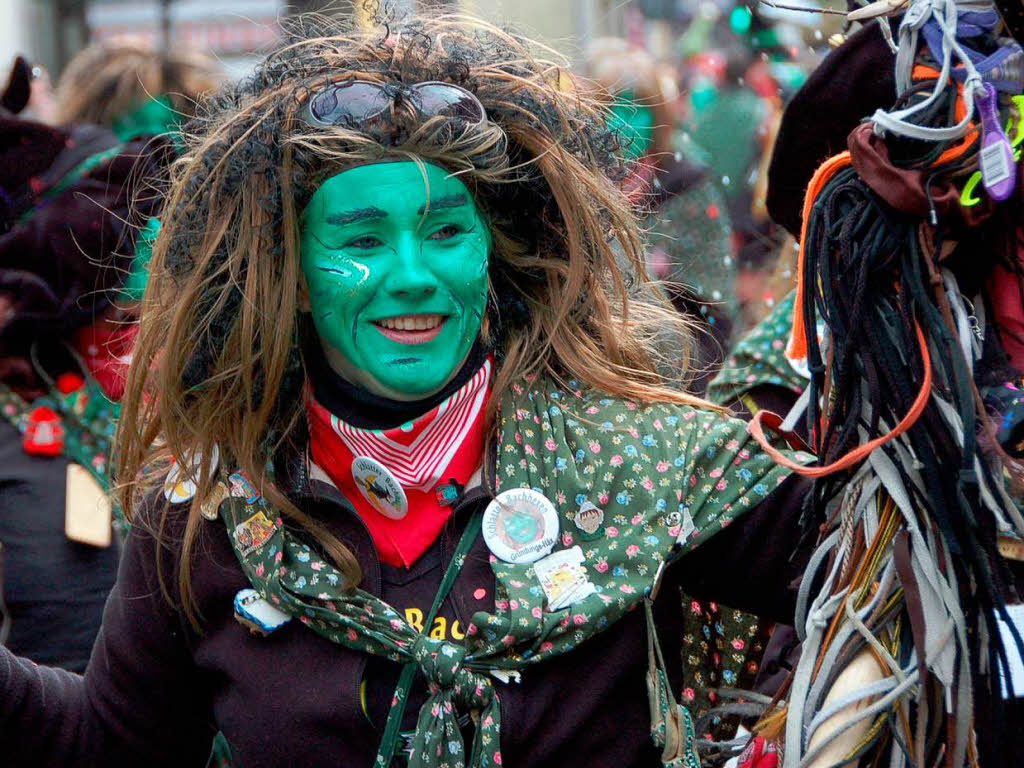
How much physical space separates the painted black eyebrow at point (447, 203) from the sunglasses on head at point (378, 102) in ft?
0.40

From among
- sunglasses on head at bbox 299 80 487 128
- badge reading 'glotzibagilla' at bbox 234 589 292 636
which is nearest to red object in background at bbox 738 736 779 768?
badge reading 'glotzibagilla' at bbox 234 589 292 636

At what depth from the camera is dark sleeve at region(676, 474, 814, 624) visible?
2441mm

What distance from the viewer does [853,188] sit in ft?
7.10

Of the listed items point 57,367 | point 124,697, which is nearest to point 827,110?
point 124,697

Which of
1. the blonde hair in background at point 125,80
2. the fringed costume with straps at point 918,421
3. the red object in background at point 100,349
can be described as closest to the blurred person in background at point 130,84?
the blonde hair in background at point 125,80

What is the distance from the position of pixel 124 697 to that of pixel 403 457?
2.09ft

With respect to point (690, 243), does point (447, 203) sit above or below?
above

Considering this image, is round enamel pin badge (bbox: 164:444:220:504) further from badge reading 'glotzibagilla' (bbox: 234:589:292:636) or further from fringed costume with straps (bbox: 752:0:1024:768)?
fringed costume with straps (bbox: 752:0:1024:768)

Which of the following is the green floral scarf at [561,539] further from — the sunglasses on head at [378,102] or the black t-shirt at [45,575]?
the black t-shirt at [45,575]

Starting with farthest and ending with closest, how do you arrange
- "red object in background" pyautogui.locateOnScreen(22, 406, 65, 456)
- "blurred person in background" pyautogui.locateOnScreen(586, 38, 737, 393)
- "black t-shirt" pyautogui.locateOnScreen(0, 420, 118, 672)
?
"blurred person in background" pyautogui.locateOnScreen(586, 38, 737, 393), "red object in background" pyautogui.locateOnScreen(22, 406, 65, 456), "black t-shirt" pyautogui.locateOnScreen(0, 420, 118, 672)

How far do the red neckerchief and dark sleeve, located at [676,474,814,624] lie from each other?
38 centimetres

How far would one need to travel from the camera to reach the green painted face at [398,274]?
2484 mm

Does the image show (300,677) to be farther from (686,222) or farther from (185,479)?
(686,222)

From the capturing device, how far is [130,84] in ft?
15.4
